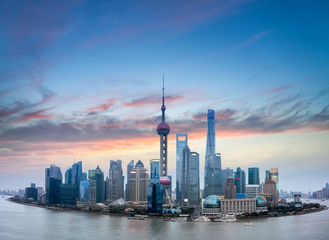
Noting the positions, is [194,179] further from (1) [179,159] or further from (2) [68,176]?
(2) [68,176]

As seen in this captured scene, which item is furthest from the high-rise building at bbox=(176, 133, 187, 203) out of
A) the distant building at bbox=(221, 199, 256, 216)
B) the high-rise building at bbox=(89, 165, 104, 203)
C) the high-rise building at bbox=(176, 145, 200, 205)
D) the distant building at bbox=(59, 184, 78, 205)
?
the distant building at bbox=(221, 199, 256, 216)

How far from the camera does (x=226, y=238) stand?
3594cm

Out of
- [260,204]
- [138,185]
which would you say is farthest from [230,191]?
[138,185]

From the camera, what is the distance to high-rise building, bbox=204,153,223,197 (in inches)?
4738

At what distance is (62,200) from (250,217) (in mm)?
66477

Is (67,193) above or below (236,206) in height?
below

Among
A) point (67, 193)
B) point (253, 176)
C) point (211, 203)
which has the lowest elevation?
point (67, 193)

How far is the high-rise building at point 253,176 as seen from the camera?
4789 inches

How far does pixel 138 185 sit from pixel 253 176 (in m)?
38.3

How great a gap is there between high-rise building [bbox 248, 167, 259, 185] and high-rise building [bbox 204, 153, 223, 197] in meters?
9.74

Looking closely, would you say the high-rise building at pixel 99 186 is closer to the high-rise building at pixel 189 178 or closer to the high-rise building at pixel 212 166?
the high-rise building at pixel 189 178

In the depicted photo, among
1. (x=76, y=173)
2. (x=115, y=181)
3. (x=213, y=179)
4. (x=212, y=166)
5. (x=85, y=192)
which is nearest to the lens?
(x=85, y=192)

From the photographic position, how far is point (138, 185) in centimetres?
11181

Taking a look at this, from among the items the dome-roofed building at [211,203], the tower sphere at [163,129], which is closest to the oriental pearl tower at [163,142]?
the tower sphere at [163,129]
